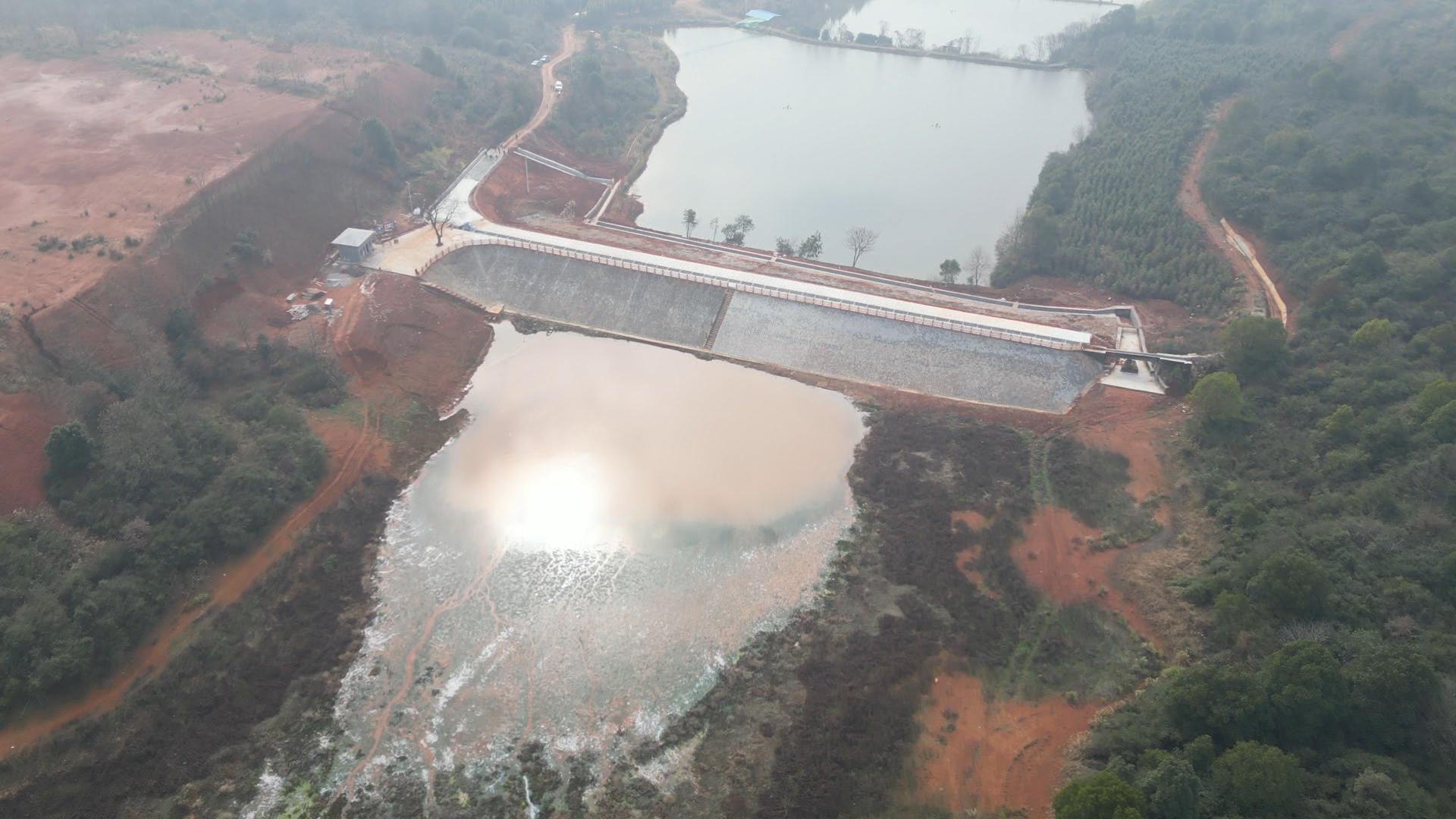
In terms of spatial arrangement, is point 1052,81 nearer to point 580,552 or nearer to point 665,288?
point 665,288

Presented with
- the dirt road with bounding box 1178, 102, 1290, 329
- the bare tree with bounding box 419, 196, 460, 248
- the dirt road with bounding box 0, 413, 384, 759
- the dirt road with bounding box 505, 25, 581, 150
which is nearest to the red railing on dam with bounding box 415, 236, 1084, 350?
the bare tree with bounding box 419, 196, 460, 248

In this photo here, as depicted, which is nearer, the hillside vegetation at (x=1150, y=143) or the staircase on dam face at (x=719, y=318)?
the staircase on dam face at (x=719, y=318)

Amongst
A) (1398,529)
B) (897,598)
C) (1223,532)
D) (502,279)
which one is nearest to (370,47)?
(502,279)

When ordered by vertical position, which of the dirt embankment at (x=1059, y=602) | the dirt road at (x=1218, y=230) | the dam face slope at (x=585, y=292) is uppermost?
the dirt road at (x=1218, y=230)

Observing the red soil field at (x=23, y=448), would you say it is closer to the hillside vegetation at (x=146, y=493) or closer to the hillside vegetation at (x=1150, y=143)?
the hillside vegetation at (x=146, y=493)

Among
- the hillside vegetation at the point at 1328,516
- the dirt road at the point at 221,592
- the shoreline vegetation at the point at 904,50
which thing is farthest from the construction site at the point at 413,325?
the shoreline vegetation at the point at 904,50

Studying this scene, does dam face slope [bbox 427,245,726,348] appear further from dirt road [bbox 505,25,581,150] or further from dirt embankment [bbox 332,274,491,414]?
dirt road [bbox 505,25,581,150]

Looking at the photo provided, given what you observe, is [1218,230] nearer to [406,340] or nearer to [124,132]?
[406,340]

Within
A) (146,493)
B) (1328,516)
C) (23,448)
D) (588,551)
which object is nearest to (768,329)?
(588,551)
